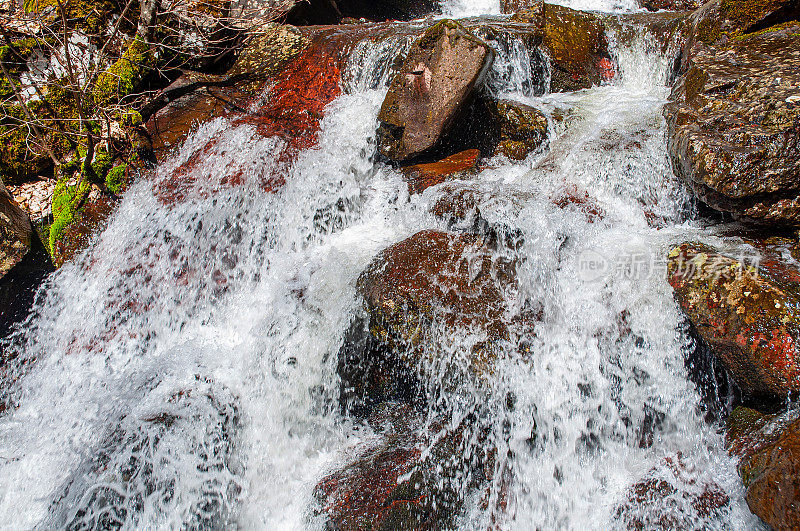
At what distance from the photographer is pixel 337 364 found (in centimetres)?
394

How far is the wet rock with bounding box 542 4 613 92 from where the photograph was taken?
6.05 metres

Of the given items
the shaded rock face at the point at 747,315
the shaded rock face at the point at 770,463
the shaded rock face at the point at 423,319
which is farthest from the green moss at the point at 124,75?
the shaded rock face at the point at 770,463

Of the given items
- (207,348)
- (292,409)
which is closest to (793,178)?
(292,409)

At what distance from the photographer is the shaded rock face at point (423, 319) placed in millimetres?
3586

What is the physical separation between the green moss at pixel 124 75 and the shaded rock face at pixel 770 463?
23.7 ft

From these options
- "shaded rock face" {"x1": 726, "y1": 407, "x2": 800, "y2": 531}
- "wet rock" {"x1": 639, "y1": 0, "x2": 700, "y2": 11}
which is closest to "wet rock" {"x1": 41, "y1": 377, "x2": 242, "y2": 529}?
"shaded rock face" {"x1": 726, "y1": 407, "x2": 800, "y2": 531}

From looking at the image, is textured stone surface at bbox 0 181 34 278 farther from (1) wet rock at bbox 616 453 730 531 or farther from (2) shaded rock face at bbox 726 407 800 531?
(2) shaded rock face at bbox 726 407 800 531

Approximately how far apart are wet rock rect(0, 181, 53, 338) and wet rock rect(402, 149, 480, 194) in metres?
4.26

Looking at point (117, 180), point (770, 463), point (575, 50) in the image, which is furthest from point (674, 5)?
→ point (117, 180)

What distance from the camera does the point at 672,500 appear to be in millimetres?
2895

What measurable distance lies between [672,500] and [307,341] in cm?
295

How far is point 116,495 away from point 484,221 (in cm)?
357

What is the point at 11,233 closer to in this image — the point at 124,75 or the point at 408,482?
the point at 124,75

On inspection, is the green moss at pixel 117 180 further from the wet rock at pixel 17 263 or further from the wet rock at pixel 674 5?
the wet rock at pixel 674 5
